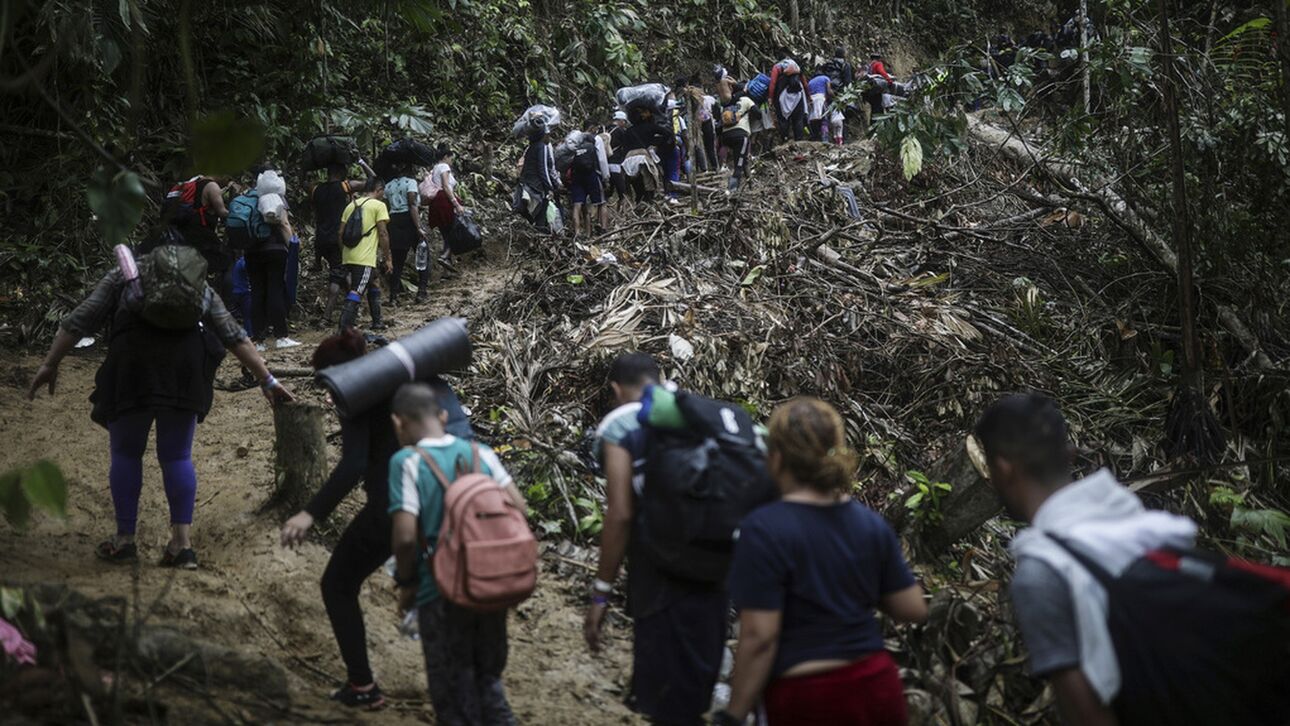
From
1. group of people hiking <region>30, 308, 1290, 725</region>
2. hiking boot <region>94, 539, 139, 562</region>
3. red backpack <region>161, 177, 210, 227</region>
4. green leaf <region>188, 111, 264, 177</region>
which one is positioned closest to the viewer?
green leaf <region>188, 111, 264, 177</region>

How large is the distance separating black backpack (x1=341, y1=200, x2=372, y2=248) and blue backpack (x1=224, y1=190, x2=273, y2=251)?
0.93 meters

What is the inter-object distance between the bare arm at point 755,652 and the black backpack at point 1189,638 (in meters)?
0.86

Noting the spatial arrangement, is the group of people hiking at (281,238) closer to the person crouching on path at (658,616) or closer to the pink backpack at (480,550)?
the pink backpack at (480,550)

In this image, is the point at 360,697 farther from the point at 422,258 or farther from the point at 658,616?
the point at 422,258

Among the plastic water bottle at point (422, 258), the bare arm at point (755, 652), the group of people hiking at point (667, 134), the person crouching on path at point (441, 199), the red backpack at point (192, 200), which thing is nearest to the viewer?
the bare arm at point (755, 652)

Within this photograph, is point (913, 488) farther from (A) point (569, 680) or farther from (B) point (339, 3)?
(B) point (339, 3)

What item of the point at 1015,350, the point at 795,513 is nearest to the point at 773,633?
the point at 795,513

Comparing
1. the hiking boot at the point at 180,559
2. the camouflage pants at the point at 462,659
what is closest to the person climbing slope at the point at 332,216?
the hiking boot at the point at 180,559

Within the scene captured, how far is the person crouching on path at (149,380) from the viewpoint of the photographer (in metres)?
5.46

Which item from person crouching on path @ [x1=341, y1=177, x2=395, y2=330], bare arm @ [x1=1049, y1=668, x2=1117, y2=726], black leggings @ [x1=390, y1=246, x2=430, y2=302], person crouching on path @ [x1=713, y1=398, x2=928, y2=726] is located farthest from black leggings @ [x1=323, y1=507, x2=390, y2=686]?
black leggings @ [x1=390, y1=246, x2=430, y2=302]

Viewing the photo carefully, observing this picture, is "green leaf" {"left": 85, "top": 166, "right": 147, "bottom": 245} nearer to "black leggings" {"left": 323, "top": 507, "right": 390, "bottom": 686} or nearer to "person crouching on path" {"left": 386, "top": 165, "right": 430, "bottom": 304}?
"black leggings" {"left": 323, "top": 507, "right": 390, "bottom": 686}

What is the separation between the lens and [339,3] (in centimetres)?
1317

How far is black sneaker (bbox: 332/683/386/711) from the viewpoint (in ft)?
15.7

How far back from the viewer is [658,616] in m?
3.92
